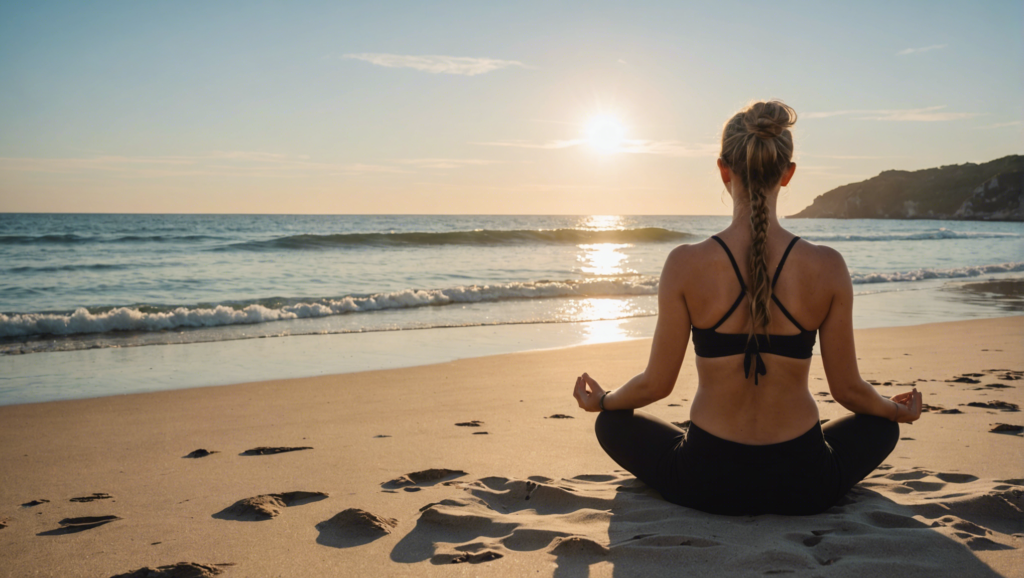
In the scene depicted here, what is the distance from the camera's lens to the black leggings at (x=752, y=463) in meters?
2.30

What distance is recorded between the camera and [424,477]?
124 inches

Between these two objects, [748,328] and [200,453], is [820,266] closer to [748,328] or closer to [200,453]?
[748,328]

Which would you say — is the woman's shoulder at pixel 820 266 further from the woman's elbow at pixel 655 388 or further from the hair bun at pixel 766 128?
the woman's elbow at pixel 655 388

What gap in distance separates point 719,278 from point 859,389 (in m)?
0.77

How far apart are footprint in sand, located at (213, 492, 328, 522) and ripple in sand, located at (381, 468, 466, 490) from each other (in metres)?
0.33

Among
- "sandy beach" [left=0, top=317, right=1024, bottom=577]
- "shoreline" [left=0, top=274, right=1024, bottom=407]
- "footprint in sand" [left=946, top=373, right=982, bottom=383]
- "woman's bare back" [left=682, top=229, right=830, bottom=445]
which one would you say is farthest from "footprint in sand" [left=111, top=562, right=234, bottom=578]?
"footprint in sand" [left=946, top=373, right=982, bottom=383]

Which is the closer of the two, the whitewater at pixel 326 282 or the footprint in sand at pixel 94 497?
the footprint in sand at pixel 94 497

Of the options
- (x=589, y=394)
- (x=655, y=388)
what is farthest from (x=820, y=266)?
(x=589, y=394)

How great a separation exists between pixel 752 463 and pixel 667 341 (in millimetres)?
533

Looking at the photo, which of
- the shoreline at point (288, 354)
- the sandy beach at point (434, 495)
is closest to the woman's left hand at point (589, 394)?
the sandy beach at point (434, 495)

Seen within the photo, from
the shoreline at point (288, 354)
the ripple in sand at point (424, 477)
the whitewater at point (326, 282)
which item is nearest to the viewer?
the ripple in sand at point (424, 477)

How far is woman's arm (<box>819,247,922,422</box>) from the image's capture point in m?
2.20

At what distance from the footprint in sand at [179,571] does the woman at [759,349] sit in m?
1.64

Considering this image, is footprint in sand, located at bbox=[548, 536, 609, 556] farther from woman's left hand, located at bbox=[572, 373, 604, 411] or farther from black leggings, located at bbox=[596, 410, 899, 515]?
woman's left hand, located at bbox=[572, 373, 604, 411]
